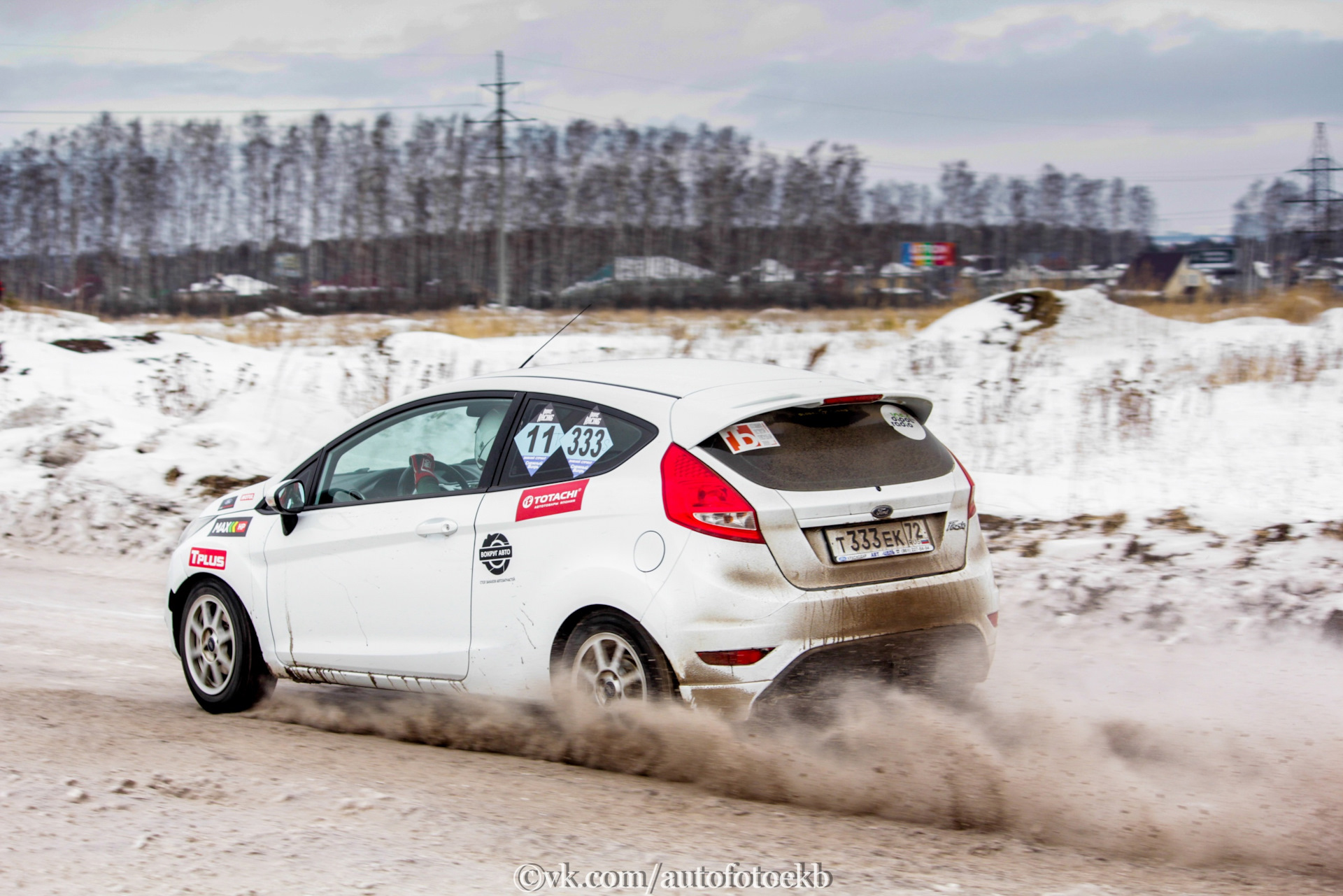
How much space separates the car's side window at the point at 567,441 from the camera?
4652mm

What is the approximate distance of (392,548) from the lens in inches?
206

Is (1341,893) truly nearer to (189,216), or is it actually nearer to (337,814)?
(337,814)

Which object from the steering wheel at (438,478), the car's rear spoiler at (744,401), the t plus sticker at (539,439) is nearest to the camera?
the car's rear spoiler at (744,401)

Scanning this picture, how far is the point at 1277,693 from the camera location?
18.7 ft

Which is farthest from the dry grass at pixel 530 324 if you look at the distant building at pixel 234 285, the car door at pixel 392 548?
the car door at pixel 392 548

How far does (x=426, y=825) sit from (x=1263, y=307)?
69.2 ft

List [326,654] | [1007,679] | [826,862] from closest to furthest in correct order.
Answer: [826,862]
[326,654]
[1007,679]

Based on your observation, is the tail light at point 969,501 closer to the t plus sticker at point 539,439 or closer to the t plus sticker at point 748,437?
the t plus sticker at point 748,437

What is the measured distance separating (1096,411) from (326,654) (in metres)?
9.93

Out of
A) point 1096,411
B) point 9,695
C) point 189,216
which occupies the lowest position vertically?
point 9,695

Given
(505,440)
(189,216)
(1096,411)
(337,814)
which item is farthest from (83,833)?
(189,216)

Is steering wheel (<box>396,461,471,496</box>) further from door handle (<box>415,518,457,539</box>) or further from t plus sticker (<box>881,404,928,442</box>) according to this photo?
t plus sticker (<box>881,404,928,442</box>)

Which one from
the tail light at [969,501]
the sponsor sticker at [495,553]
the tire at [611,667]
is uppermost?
the tail light at [969,501]

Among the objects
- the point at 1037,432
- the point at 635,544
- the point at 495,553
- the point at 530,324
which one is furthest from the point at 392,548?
the point at 530,324
